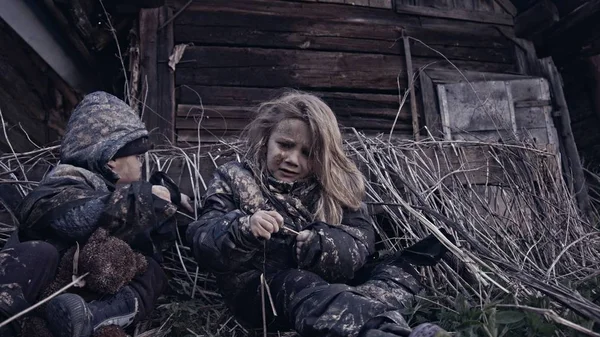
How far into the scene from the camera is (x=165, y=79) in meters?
5.62

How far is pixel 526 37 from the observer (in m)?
6.82

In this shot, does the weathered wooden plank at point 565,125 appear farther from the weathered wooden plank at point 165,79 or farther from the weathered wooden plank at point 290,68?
the weathered wooden plank at point 165,79

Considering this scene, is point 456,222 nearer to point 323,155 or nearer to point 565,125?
point 323,155

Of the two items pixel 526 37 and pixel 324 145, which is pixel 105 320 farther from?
pixel 526 37

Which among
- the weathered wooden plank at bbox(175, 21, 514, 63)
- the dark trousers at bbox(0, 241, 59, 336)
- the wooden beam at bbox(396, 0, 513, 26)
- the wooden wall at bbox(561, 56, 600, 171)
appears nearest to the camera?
the dark trousers at bbox(0, 241, 59, 336)

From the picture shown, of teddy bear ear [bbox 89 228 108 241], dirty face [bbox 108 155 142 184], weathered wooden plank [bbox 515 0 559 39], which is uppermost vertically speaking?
weathered wooden plank [bbox 515 0 559 39]

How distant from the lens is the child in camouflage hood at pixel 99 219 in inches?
99.2

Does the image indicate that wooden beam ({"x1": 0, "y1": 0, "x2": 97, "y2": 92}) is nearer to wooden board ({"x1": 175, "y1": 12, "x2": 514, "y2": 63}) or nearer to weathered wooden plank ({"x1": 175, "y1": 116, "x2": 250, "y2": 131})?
wooden board ({"x1": 175, "y1": 12, "x2": 514, "y2": 63})

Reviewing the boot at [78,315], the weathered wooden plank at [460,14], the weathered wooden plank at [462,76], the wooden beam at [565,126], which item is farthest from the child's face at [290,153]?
the wooden beam at [565,126]

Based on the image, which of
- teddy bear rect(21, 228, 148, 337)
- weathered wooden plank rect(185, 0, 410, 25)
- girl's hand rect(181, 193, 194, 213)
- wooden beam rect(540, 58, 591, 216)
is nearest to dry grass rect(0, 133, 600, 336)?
girl's hand rect(181, 193, 194, 213)

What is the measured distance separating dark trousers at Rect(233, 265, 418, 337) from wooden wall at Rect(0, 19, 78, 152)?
326 centimetres

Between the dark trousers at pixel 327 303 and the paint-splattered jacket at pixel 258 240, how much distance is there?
0.25 ft

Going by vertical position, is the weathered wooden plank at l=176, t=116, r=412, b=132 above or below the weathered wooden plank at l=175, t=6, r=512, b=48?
below

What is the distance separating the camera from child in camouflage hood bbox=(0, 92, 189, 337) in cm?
252
